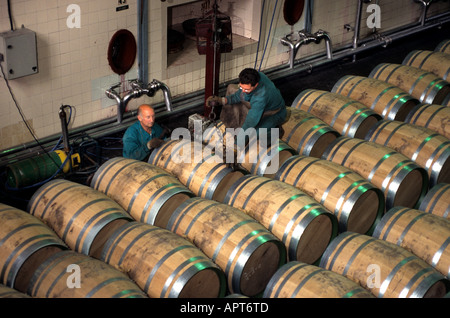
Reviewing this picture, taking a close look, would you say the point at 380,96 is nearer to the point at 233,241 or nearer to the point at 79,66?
the point at 233,241

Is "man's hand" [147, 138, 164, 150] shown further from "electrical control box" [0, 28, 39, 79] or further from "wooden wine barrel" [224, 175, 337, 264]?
"electrical control box" [0, 28, 39, 79]

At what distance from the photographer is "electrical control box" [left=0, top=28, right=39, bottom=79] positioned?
724 centimetres

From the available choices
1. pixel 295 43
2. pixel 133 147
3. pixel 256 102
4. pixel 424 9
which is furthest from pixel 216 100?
pixel 424 9

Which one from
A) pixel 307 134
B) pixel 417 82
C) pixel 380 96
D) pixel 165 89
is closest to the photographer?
pixel 307 134

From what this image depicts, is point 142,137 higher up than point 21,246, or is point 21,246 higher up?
point 142,137

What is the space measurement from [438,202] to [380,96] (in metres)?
2.27

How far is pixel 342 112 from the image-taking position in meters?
7.84

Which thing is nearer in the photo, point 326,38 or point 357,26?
point 326,38

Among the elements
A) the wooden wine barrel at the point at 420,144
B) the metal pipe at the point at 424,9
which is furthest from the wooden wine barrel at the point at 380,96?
the metal pipe at the point at 424,9

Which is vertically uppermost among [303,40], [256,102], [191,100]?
→ [256,102]

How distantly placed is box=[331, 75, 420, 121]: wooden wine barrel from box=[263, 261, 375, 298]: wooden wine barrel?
3.46 meters

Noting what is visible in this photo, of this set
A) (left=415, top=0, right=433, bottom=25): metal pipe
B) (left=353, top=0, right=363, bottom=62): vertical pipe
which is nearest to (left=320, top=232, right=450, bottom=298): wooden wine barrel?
(left=353, top=0, right=363, bottom=62): vertical pipe

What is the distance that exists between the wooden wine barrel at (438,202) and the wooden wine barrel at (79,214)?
2.89 meters
